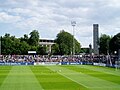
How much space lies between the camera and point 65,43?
17612cm

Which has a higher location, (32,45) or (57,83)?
(32,45)

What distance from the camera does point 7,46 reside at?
15438 cm

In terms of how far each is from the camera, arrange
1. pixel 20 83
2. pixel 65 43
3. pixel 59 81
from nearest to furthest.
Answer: pixel 20 83
pixel 59 81
pixel 65 43

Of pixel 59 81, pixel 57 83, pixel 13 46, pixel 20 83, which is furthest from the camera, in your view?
pixel 13 46

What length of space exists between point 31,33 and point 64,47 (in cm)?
1930

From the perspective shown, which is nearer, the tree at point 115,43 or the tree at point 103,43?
the tree at point 115,43

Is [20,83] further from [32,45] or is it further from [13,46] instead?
[32,45]

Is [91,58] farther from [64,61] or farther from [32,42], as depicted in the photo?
[32,42]

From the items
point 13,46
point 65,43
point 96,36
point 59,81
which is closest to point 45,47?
point 65,43

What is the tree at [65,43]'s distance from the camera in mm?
168125

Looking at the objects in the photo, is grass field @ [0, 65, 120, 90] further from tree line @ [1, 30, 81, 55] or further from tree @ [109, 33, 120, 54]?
tree line @ [1, 30, 81, 55]

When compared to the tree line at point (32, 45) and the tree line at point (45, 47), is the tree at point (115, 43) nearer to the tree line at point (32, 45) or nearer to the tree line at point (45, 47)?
the tree line at point (45, 47)

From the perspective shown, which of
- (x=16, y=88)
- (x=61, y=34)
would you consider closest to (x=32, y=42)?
(x=61, y=34)

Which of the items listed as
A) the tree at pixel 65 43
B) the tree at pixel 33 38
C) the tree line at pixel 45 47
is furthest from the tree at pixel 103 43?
the tree at pixel 33 38
